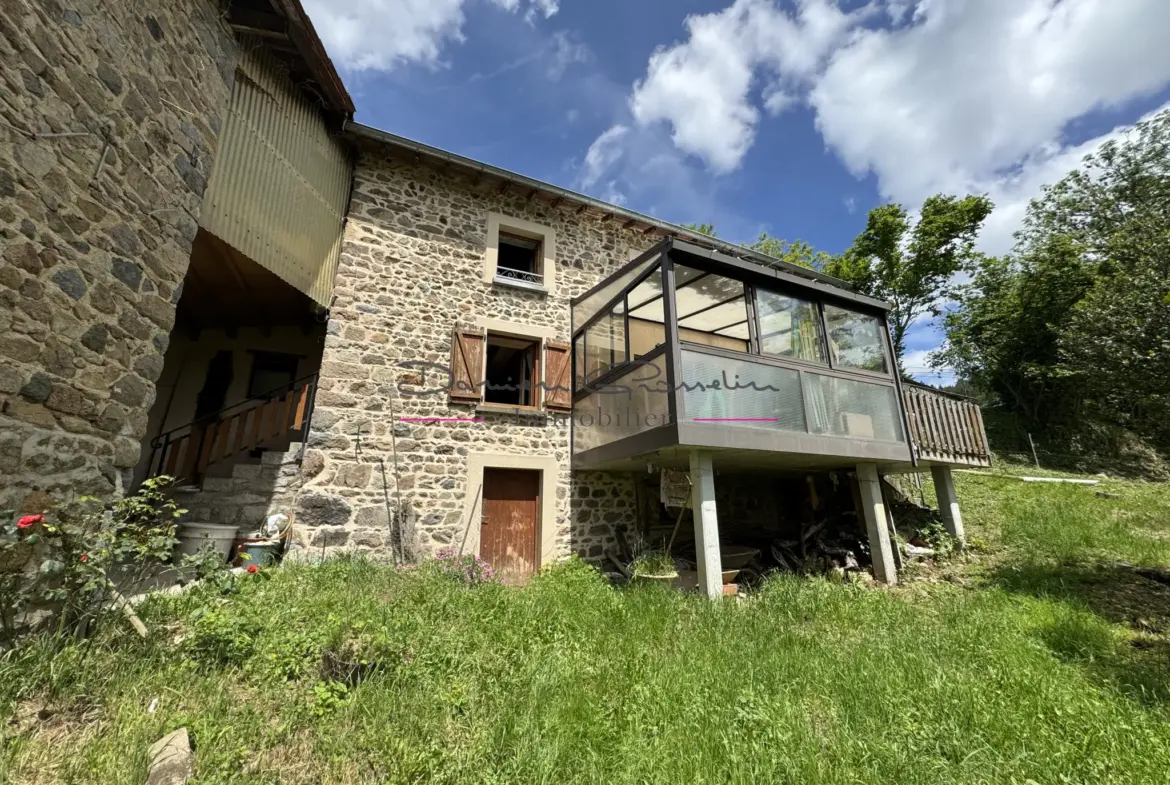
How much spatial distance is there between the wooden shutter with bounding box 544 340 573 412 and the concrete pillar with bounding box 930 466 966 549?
6372 mm

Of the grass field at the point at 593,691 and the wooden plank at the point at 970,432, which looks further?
the wooden plank at the point at 970,432

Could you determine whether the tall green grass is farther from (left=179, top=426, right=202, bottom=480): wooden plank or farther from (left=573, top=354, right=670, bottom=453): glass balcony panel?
(left=179, top=426, right=202, bottom=480): wooden plank

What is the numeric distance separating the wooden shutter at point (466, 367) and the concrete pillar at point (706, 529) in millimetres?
3390

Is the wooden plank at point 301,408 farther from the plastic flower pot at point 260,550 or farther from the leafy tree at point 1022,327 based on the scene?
the leafy tree at point 1022,327

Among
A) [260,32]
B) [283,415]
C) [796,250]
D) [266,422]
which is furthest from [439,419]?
[796,250]

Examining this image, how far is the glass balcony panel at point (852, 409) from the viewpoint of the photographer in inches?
257

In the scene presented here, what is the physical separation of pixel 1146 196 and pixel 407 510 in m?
26.8

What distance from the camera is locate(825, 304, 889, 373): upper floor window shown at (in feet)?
23.8

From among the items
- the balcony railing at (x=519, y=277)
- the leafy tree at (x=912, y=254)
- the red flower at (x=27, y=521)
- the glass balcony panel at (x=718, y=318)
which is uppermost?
the leafy tree at (x=912, y=254)

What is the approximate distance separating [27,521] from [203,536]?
256 centimetres

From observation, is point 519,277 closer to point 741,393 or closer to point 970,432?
point 741,393

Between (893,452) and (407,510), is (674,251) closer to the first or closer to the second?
(893,452)

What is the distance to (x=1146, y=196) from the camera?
17.3m

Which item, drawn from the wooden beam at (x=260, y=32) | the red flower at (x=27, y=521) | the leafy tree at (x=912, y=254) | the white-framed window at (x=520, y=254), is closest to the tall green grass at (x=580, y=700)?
the red flower at (x=27, y=521)
